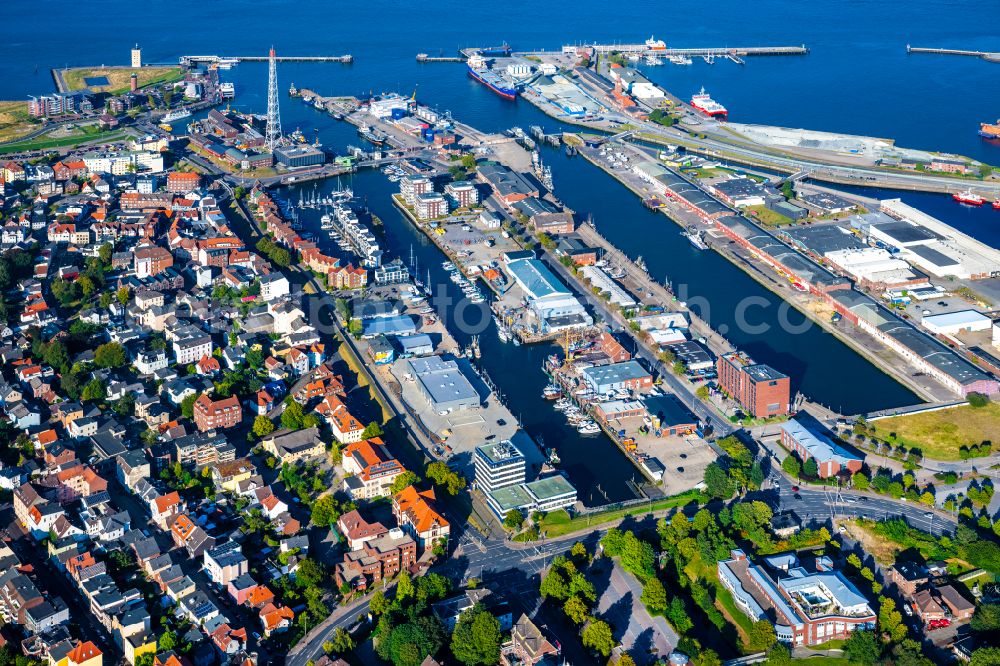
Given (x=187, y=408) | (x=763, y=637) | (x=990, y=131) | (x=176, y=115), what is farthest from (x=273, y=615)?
(x=990, y=131)

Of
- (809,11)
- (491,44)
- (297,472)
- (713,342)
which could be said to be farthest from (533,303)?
(809,11)

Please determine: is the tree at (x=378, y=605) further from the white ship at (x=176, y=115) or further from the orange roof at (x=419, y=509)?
the white ship at (x=176, y=115)

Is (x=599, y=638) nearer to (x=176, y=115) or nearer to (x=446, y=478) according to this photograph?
(x=446, y=478)

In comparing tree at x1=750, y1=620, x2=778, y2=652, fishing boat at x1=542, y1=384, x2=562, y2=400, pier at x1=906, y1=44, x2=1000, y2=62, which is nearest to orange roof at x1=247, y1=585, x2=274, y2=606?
tree at x1=750, y1=620, x2=778, y2=652

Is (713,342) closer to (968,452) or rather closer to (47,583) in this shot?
(968,452)

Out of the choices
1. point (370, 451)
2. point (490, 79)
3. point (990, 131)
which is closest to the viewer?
point (370, 451)
